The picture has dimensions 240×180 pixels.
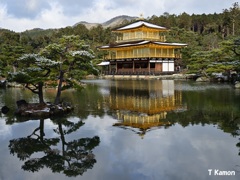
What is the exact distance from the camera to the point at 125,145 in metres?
9.05

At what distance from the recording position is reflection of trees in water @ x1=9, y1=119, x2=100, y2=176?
733 cm

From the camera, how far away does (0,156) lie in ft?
27.1

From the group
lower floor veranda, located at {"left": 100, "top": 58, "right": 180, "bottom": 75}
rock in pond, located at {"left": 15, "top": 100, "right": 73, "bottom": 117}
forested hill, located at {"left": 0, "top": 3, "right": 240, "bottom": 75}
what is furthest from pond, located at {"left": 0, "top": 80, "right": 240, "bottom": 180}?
lower floor veranda, located at {"left": 100, "top": 58, "right": 180, "bottom": 75}

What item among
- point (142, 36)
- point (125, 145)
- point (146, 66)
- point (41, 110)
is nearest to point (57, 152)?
point (125, 145)

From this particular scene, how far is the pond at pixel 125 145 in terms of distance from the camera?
274 inches

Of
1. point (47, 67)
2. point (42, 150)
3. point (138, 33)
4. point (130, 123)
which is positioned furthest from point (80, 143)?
point (138, 33)

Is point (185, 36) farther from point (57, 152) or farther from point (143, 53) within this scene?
point (57, 152)

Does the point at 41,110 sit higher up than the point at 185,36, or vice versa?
the point at 185,36

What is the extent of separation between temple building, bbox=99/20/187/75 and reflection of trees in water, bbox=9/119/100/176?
117ft

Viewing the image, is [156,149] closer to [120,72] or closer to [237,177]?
[237,177]

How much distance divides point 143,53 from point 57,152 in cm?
4028

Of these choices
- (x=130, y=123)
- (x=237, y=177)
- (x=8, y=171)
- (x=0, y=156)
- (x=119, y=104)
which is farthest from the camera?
(x=119, y=104)

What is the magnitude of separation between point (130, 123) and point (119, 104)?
5.10 metres

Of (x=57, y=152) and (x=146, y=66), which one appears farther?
(x=146, y=66)
